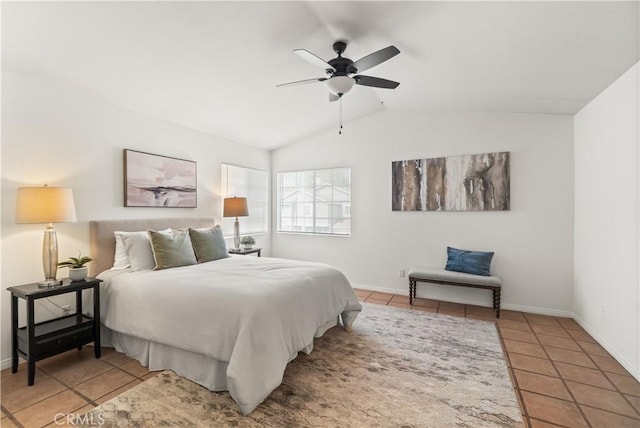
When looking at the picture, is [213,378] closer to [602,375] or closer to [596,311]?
[602,375]

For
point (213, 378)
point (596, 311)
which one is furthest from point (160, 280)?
point (596, 311)

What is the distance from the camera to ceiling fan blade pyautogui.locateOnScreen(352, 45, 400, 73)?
2180 millimetres

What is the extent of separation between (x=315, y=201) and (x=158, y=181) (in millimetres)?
2606

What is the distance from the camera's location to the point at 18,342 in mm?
2320

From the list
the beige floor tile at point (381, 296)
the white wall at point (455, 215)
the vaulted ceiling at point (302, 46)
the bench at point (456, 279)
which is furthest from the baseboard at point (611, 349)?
the vaulted ceiling at point (302, 46)

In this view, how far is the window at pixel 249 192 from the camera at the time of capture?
15.7 ft

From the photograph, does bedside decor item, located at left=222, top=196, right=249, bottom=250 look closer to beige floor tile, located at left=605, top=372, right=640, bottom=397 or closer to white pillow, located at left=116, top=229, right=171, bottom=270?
white pillow, located at left=116, top=229, right=171, bottom=270

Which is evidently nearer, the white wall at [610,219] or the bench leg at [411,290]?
the white wall at [610,219]

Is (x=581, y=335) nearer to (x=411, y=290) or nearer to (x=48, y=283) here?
(x=411, y=290)

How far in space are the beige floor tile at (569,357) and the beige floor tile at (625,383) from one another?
0.15m

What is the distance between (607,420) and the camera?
1847mm

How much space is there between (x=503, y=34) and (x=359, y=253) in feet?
11.5

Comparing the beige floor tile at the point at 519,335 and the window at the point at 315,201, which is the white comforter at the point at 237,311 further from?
the window at the point at 315,201

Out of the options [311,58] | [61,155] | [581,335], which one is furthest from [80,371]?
[581,335]
